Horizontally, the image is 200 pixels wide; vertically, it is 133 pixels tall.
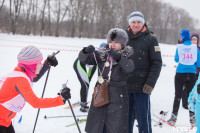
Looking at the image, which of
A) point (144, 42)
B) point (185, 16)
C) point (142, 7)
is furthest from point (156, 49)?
point (185, 16)

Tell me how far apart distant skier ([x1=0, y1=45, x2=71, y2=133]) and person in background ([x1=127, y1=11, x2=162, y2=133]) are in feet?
3.67

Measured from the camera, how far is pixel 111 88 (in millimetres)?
2305

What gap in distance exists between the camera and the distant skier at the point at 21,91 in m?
2.05

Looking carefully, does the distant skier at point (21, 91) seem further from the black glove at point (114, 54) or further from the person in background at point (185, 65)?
the person in background at point (185, 65)

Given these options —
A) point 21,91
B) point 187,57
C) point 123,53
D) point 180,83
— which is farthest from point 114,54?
point 187,57

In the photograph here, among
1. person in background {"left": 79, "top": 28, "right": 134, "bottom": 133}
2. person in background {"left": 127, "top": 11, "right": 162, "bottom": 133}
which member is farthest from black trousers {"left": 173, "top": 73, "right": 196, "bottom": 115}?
person in background {"left": 79, "top": 28, "right": 134, "bottom": 133}

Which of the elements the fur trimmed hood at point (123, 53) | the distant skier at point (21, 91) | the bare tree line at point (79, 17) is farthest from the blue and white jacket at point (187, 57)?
the bare tree line at point (79, 17)

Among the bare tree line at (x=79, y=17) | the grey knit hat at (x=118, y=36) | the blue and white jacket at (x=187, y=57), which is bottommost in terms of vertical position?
the blue and white jacket at (x=187, y=57)

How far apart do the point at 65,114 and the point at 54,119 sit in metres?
0.36

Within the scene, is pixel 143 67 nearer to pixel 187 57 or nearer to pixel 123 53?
pixel 123 53

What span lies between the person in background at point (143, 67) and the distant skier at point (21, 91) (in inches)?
44.1

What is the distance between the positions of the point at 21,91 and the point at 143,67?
1.75 m

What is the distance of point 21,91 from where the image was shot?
80.4 inches

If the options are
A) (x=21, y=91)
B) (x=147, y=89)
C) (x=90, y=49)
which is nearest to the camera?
(x=21, y=91)
